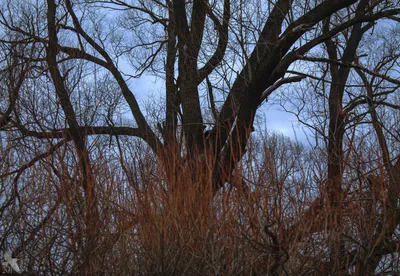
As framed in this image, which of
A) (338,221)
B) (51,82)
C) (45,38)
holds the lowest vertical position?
(338,221)

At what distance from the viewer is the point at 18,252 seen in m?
5.59

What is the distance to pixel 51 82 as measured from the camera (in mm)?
10531

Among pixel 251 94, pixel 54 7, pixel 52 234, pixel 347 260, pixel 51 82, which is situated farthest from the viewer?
pixel 54 7

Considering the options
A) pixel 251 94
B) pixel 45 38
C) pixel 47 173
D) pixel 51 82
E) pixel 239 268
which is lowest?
pixel 239 268

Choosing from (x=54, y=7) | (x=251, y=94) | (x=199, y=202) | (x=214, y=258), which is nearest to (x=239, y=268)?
(x=214, y=258)

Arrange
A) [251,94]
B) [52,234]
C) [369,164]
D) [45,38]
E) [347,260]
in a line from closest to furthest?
[347,260] < [52,234] < [369,164] < [251,94] < [45,38]

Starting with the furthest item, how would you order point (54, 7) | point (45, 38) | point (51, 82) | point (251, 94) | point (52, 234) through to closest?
point (54, 7), point (45, 38), point (51, 82), point (251, 94), point (52, 234)

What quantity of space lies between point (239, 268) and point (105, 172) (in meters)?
1.79

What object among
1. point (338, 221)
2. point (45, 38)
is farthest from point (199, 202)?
point (45, 38)

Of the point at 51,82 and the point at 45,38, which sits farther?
the point at 45,38

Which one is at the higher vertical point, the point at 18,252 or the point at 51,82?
the point at 51,82

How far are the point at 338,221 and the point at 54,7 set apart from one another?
357 inches

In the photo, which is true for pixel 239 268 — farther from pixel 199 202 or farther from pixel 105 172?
pixel 105 172

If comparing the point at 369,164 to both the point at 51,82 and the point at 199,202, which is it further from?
the point at 51,82
